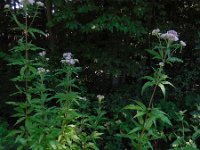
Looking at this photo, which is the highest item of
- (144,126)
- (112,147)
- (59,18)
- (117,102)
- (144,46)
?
(59,18)

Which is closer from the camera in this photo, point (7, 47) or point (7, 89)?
point (7, 89)

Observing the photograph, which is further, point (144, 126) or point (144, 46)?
point (144, 46)

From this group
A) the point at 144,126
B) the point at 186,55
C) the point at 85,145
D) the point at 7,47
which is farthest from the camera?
the point at 7,47

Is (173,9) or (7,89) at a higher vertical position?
(173,9)

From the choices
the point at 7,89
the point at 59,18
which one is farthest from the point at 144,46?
the point at 7,89

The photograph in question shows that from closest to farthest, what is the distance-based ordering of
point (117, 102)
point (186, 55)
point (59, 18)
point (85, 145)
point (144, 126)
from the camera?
point (144, 126) → point (85, 145) → point (59, 18) → point (117, 102) → point (186, 55)

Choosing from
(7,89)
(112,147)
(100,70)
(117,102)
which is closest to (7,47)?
(7,89)

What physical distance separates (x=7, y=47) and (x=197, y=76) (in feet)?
11.5

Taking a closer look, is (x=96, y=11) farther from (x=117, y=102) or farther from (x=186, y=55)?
(x=186, y=55)

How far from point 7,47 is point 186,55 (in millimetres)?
3293

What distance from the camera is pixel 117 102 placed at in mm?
5723

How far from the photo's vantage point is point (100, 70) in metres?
5.90

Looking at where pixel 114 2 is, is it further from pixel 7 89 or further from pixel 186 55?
pixel 7 89

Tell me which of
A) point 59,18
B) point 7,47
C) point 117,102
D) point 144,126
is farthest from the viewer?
point 7,47
